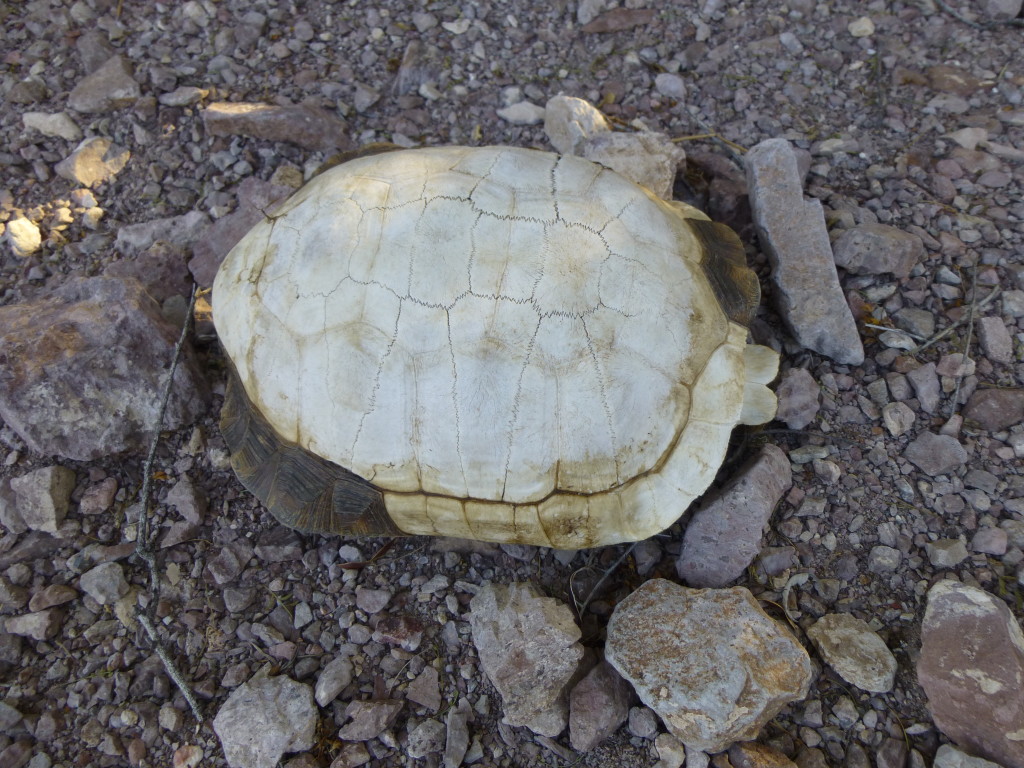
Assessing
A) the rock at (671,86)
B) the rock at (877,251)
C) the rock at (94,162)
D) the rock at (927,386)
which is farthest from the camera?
the rock at (671,86)

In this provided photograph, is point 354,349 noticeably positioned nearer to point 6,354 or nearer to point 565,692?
point 565,692

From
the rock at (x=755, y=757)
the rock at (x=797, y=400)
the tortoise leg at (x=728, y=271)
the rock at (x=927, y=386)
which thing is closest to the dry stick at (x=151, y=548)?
the rock at (x=755, y=757)

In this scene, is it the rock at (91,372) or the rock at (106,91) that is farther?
the rock at (106,91)

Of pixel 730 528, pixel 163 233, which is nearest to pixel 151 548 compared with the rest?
pixel 163 233

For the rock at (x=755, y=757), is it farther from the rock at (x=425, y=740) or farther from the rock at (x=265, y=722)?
the rock at (x=265, y=722)

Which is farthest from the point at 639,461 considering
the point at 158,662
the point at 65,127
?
the point at 65,127

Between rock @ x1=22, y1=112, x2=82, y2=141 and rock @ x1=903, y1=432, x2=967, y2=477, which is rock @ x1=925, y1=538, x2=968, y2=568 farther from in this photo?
rock @ x1=22, y1=112, x2=82, y2=141

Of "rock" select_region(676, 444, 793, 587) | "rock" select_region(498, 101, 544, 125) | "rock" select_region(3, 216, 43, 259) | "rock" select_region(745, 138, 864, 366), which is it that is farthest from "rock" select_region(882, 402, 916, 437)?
"rock" select_region(3, 216, 43, 259)
